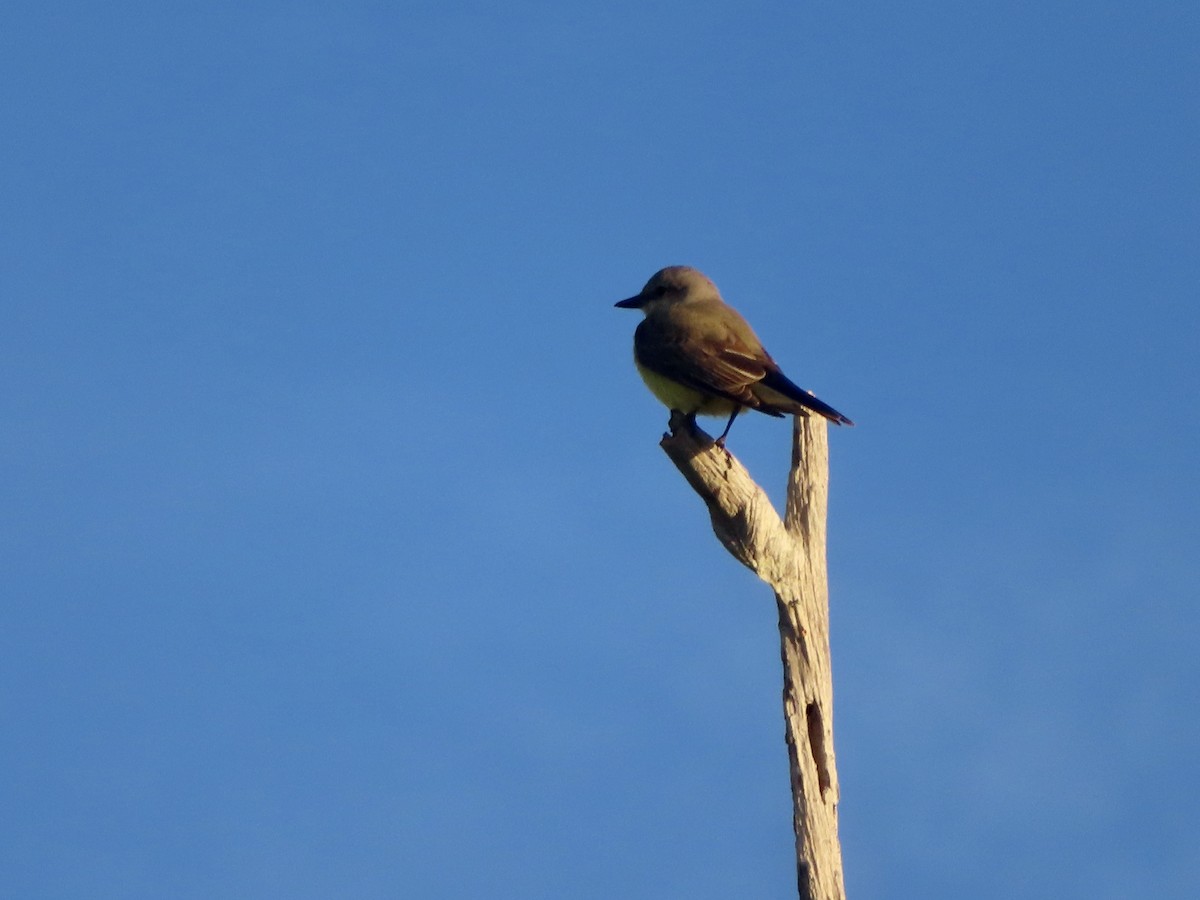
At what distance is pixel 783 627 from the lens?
7.25m

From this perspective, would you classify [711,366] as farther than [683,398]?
No

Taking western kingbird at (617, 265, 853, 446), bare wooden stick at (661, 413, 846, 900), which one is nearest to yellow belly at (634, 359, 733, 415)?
western kingbird at (617, 265, 853, 446)

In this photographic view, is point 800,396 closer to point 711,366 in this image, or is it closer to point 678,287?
point 711,366

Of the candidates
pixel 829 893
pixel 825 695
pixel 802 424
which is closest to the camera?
pixel 829 893

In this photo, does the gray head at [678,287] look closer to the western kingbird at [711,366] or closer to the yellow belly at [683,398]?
the western kingbird at [711,366]

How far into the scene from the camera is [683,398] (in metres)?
8.35

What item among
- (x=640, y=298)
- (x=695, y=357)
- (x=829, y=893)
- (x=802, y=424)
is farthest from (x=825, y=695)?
(x=640, y=298)

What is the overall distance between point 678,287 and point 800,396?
7.24 ft

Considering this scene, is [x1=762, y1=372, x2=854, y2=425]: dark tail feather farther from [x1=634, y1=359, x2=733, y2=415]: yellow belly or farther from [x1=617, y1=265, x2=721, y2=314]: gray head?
[x1=617, y1=265, x2=721, y2=314]: gray head

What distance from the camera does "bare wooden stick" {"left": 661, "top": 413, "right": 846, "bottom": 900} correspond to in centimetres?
669

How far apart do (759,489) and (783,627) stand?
722 mm

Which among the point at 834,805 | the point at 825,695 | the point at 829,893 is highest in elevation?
the point at 825,695

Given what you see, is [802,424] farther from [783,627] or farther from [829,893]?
[829,893]

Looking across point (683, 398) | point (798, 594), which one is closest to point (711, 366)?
point (683, 398)
